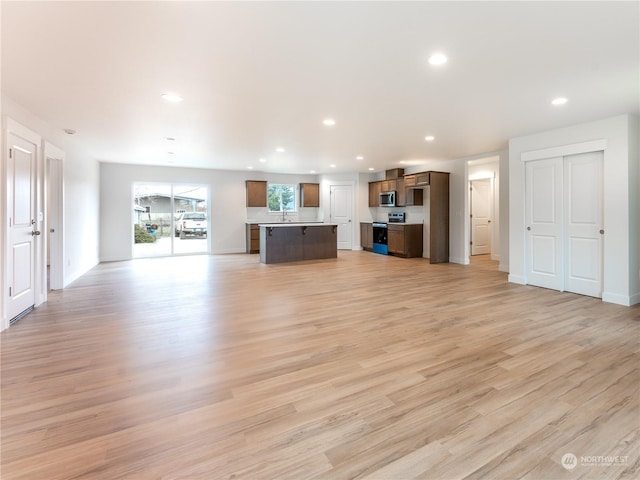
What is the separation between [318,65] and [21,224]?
3955 millimetres

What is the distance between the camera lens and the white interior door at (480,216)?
28.9 ft

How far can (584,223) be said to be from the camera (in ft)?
15.2

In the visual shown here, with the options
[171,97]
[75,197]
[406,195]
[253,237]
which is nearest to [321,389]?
[171,97]

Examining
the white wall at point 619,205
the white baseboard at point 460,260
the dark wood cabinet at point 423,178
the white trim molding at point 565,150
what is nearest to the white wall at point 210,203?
the dark wood cabinet at point 423,178

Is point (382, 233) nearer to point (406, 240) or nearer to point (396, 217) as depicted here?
point (396, 217)

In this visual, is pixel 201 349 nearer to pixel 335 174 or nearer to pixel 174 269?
pixel 174 269

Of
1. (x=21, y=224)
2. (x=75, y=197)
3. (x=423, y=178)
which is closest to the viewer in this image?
(x=21, y=224)

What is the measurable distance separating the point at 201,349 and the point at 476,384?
7.41ft

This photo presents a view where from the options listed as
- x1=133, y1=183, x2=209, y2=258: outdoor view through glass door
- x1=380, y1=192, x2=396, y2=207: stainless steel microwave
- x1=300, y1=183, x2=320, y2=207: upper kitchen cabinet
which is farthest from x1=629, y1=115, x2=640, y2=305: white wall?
x1=133, y1=183, x2=209, y2=258: outdoor view through glass door

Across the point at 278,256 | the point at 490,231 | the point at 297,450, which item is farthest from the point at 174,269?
the point at 490,231

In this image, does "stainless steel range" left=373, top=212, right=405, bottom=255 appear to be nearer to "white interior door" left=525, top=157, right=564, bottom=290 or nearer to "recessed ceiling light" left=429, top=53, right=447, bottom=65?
"white interior door" left=525, top=157, right=564, bottom=290

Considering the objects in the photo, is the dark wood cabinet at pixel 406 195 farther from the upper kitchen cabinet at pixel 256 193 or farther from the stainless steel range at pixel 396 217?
the upper kitchen cabinet at pixel 256 193

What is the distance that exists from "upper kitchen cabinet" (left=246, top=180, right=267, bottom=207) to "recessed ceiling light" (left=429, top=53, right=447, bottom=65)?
759 centimetres

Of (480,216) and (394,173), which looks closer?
(480,216)
